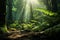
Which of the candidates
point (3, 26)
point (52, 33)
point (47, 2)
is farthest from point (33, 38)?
point (47, 2)

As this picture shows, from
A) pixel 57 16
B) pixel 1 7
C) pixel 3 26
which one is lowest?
pixel 3 26

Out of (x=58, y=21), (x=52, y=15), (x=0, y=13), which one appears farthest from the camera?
(x=0, y=13)

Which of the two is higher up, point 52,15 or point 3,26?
point 52,15

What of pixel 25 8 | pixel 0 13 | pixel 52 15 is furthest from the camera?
pixel 25 8

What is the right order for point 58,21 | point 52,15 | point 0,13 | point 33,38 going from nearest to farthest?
point 33,38 → point 58,21 → point 52,15 → point 0,13

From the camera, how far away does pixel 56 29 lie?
5.30 meters

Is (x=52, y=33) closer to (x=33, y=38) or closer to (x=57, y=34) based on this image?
(x=57, y=34)

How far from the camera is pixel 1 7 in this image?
809cm

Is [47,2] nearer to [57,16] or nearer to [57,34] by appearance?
[57,16]

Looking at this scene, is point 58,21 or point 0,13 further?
point 0,13

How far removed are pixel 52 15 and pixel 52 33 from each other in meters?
2.49

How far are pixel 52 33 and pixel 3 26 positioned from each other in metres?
3.95

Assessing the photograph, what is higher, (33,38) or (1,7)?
(1,7)

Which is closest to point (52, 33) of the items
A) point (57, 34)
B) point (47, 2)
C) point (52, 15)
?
point (57, 34)
